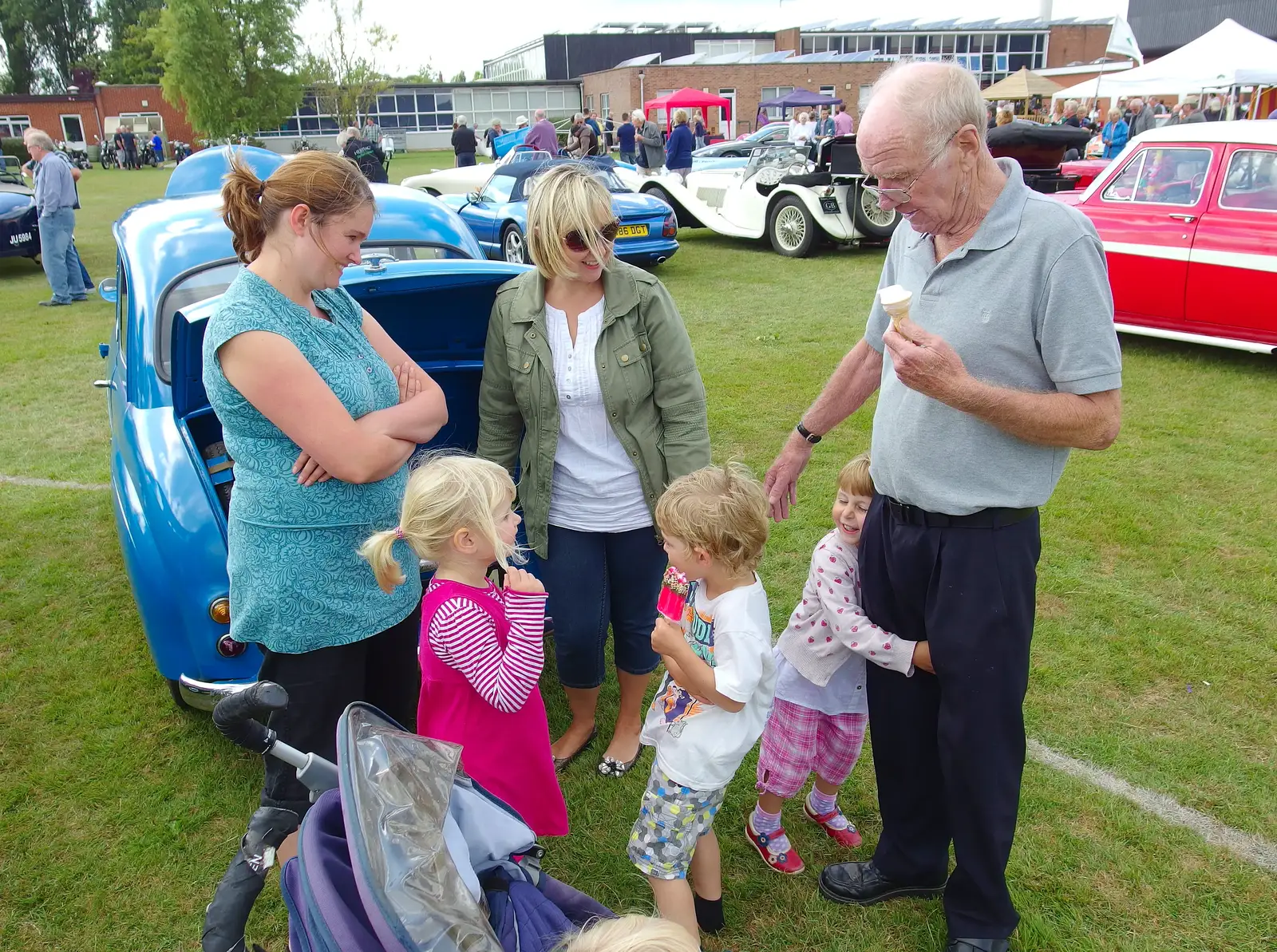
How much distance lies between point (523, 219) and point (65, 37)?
267 ft

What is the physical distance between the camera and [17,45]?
68.6 metres

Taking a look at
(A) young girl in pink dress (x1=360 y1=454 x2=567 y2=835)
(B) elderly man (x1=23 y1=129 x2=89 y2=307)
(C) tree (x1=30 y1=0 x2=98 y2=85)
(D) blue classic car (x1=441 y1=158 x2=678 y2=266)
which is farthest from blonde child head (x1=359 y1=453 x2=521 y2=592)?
(C) tree (x1=30 y1=0 x2=98 y2=85)

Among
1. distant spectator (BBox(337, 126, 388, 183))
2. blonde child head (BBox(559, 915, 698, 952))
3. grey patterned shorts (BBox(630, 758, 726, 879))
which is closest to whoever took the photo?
blonde child head (BBox(559, 915, 698, 952))

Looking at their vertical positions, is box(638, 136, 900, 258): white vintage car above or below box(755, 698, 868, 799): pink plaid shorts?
above

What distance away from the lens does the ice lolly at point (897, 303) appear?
1905 mm

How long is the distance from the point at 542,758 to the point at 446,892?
35.6 inches

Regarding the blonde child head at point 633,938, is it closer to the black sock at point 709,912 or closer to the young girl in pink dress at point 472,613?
the young girl in pink dress at point 472,613

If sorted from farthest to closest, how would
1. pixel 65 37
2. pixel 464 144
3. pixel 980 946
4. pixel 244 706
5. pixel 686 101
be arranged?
pixel 65 37 < pixel 686 101 < pixel 464 144 < pixel 980 946 < pixel 244 706

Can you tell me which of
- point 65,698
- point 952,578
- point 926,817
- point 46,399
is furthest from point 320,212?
point 46,399

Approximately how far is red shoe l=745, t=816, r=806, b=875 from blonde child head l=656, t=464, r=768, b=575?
1.00m

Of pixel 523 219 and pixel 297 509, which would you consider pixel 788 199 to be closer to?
pixel 523 219

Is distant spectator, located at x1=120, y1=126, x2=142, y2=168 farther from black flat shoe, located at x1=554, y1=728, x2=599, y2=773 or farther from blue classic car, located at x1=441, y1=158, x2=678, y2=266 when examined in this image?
black flat shoe, located at x1=554, y1=728, x2=599, y2=773

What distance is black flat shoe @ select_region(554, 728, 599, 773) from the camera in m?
3.18

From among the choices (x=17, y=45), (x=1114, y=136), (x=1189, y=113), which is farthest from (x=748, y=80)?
(x=17, y=45)
